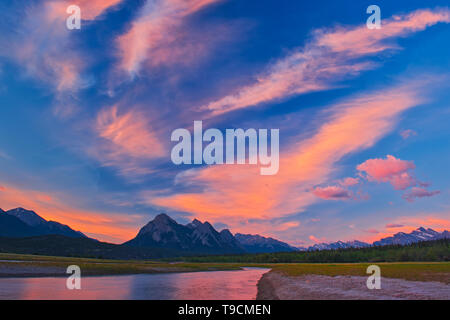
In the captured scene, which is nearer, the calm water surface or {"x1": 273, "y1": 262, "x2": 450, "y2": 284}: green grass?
the calm water surface

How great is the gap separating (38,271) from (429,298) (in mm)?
93775

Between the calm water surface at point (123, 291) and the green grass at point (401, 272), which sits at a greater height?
the calm water surface at point (123, 291)

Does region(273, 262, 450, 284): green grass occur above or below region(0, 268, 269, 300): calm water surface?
below

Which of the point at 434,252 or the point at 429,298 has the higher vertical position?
the point at 429,298

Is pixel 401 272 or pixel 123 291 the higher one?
pixel 123 291

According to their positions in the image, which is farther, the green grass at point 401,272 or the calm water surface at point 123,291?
the green grass at point 401,272

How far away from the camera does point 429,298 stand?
116ft

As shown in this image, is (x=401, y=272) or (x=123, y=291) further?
(x=401, y=272)
